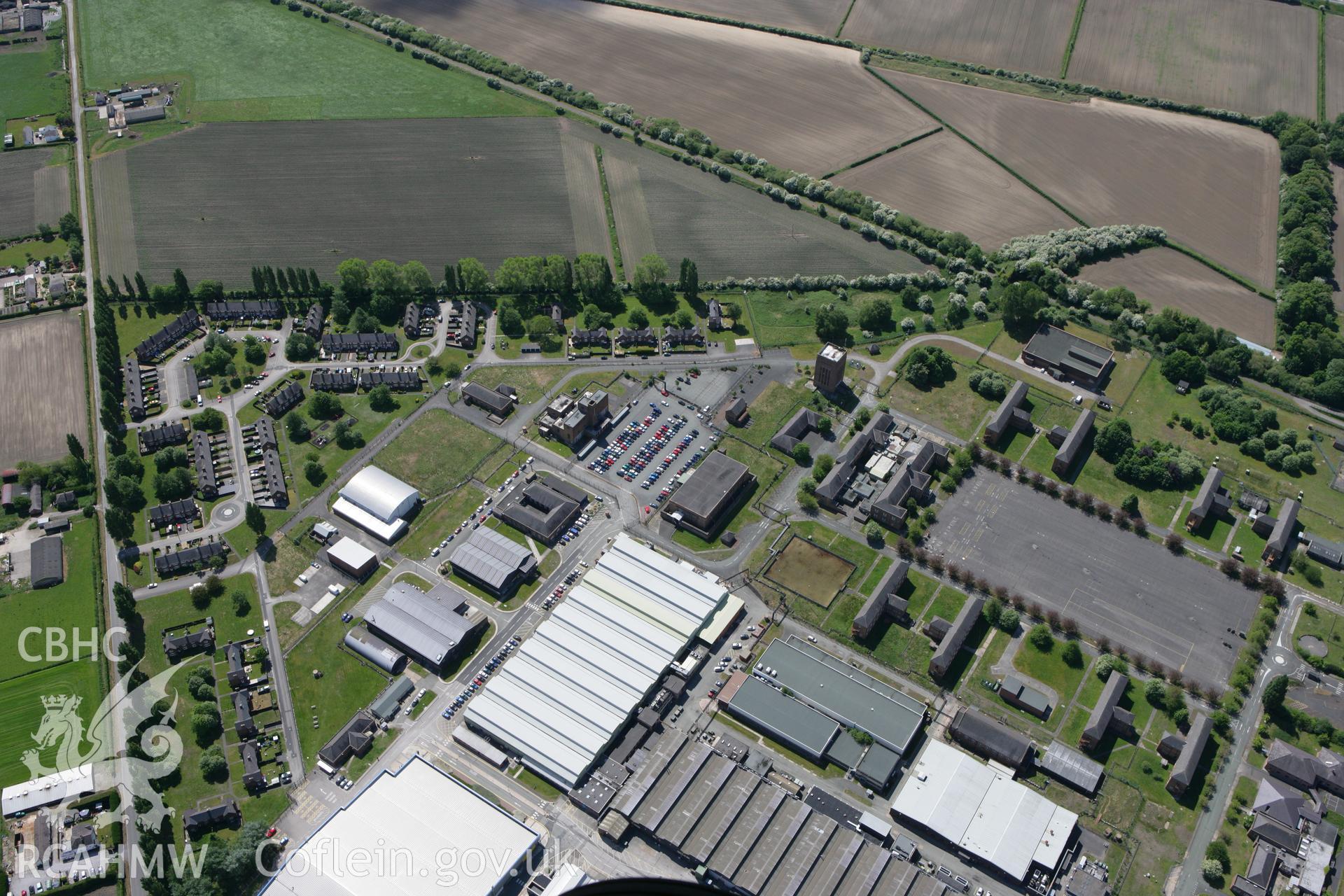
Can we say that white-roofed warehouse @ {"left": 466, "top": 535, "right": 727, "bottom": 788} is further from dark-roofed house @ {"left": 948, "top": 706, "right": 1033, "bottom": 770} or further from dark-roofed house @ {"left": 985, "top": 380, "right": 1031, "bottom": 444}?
dark-roofed house @ {"left": 985, "top": 380, "right": 1031, "bottom": 444}

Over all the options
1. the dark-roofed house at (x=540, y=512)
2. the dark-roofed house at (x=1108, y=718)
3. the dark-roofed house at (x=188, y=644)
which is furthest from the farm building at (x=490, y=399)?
the dark-roofed house at (x=1108, y=718)

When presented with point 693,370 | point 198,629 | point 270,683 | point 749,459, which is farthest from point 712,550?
point 198,629

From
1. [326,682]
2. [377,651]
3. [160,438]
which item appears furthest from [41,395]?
[377,651]

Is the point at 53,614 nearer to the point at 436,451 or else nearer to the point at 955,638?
the point at 436,451

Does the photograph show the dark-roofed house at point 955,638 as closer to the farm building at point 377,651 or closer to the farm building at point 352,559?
the farm building at point 377,651

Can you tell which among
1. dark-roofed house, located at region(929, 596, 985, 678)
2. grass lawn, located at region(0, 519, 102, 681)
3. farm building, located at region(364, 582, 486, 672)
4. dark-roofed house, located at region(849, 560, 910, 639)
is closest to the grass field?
dark-roofed house, located at region(849, 560, 910, 639)

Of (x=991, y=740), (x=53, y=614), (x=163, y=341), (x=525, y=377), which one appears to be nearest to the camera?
(x=991, y=740)
